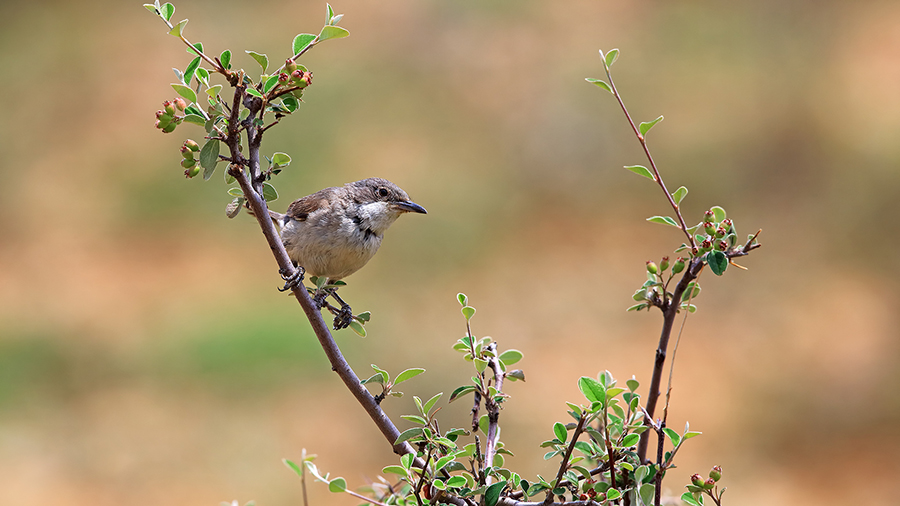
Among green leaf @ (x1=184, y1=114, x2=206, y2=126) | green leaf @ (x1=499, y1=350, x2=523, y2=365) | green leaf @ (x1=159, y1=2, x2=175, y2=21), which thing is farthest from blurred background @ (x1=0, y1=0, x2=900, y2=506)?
green leaf @ (x1=159, y1=2, x2=175, y2=21)

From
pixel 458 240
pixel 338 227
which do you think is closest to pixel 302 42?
pixel 338 227

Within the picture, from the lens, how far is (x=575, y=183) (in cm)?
1143

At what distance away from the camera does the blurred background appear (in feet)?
25.5

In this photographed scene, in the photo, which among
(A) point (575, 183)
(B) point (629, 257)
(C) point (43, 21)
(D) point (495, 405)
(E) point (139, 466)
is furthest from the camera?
(C) point (43, 21)

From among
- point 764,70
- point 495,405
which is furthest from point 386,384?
point 764,70

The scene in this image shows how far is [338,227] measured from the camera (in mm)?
4102

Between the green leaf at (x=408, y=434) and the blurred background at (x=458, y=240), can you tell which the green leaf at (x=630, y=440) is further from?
the blurred background at (x=458, y=240)

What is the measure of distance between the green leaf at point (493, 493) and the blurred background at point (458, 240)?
5.03 meters

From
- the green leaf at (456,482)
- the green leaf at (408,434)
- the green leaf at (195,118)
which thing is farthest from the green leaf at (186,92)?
the green leaf at (456,482)

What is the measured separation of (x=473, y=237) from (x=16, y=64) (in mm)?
9395

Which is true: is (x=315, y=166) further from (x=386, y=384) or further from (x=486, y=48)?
(x=386, y=384)

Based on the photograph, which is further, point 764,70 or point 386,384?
point 764,70

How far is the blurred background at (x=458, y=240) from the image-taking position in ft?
25.5

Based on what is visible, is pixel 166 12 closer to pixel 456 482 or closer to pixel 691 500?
pixel 456 482
